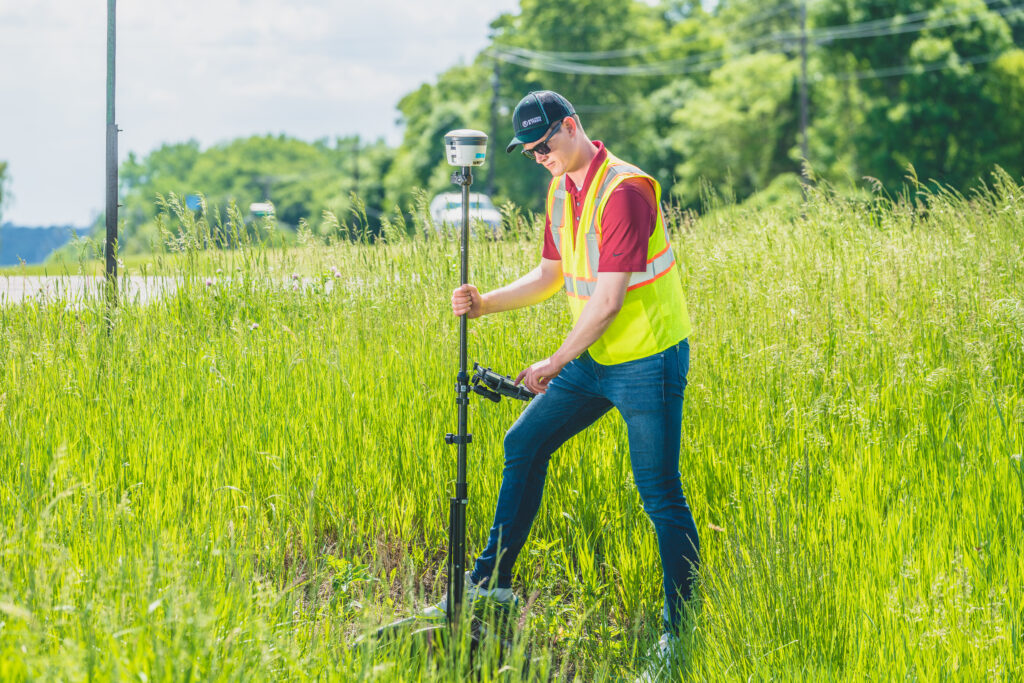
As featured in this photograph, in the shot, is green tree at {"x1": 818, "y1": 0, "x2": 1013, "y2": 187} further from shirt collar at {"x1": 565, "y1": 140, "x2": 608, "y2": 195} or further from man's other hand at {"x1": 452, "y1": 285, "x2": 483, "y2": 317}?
man's other hand at {"x1": 452, "y1": 285, "x2": 483, "y2": 317}

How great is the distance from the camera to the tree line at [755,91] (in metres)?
36.5

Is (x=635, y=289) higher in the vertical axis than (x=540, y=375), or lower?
higher

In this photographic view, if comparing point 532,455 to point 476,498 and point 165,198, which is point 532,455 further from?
point 165,198

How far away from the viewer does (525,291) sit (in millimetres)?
3777

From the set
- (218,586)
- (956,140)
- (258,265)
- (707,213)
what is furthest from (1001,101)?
(218,586)

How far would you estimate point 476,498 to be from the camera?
4203 mm

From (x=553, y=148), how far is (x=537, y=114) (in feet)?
0.47

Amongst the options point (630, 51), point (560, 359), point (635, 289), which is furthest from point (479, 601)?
point (630, 51)

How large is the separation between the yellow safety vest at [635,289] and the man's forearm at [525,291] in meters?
0.42

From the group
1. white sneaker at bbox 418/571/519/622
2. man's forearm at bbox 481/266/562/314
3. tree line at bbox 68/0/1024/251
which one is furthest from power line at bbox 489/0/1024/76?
white sneaker at bbox 418/571/519/622

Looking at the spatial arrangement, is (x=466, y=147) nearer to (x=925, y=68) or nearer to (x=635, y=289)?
(x=635, y=289)

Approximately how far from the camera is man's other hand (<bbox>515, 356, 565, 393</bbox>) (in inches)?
130

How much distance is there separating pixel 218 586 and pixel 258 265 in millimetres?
4360

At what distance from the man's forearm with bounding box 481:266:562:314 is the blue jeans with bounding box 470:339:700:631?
0.39 metres
